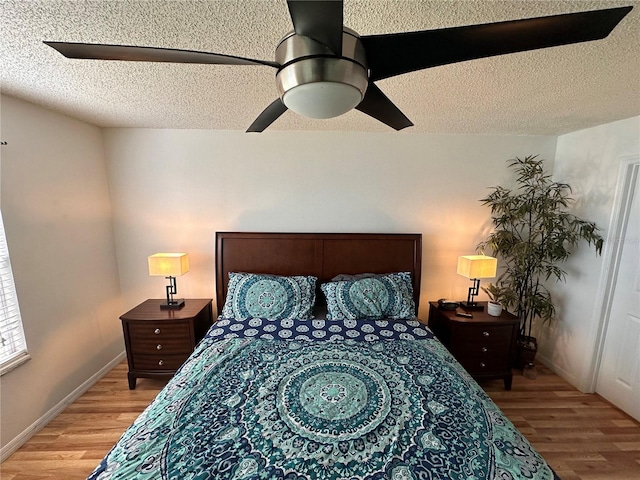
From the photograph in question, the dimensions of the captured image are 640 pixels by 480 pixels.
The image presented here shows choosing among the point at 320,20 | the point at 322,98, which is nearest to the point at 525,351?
the point at 322,98

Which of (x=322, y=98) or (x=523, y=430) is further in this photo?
(x=523, y=430)

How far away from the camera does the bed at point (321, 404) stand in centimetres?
99

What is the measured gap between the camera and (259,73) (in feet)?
4.77

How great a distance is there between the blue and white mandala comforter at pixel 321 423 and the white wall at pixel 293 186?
4.22 feet

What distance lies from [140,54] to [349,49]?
0.67m

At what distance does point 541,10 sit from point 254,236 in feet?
7.59

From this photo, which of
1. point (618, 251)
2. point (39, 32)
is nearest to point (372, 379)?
point (39, 32)

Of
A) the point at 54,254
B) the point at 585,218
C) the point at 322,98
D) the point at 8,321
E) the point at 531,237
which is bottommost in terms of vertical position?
the point at 8,321

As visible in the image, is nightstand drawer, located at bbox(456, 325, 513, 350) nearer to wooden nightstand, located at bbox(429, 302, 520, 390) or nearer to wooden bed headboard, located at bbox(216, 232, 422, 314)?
wooden nightstand, located at bbox(429, 302, 520, 390)

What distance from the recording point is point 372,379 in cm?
145

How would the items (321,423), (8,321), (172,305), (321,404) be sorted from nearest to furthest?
(321,423)
(321,404)
(8,321)
(172,305)

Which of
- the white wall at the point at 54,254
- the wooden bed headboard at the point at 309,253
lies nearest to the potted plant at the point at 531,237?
the wooden bed headboard at the point at 309,253

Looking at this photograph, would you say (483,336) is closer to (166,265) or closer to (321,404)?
(321,404)

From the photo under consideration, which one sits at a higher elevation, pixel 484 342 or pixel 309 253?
pixel 309 253
